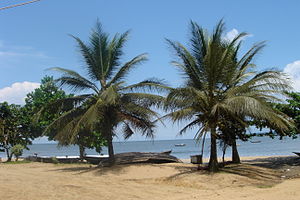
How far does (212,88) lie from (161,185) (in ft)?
16.1

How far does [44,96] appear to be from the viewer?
102 feet

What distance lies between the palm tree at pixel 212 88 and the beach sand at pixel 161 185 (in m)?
1.68

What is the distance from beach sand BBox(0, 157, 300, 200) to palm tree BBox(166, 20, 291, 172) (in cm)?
168

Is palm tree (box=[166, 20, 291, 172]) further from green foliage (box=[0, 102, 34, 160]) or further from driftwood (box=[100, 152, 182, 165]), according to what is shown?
green foliage (box=[0, 102, 34, 160])

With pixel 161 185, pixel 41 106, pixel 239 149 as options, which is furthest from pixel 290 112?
pixel 239 149

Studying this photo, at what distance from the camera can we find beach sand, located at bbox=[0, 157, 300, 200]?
9.79 meters

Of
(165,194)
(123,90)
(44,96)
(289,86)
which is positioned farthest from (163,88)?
(44,96)

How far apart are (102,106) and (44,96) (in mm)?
15744

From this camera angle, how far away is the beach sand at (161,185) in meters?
9.79

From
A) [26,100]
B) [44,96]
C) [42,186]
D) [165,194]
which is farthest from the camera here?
[26,100]

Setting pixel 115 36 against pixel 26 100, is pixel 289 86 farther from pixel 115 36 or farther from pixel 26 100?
pixel 26 100

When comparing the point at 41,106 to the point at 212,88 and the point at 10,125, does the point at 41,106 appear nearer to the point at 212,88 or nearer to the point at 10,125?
the point at 10,125

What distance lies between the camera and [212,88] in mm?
14688

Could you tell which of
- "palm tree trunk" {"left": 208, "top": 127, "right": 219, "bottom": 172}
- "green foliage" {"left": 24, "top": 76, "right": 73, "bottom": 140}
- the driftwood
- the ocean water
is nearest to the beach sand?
"palm tree trunk" {"left": 208, "top": 127, "right": 219, "bottom": 172}
